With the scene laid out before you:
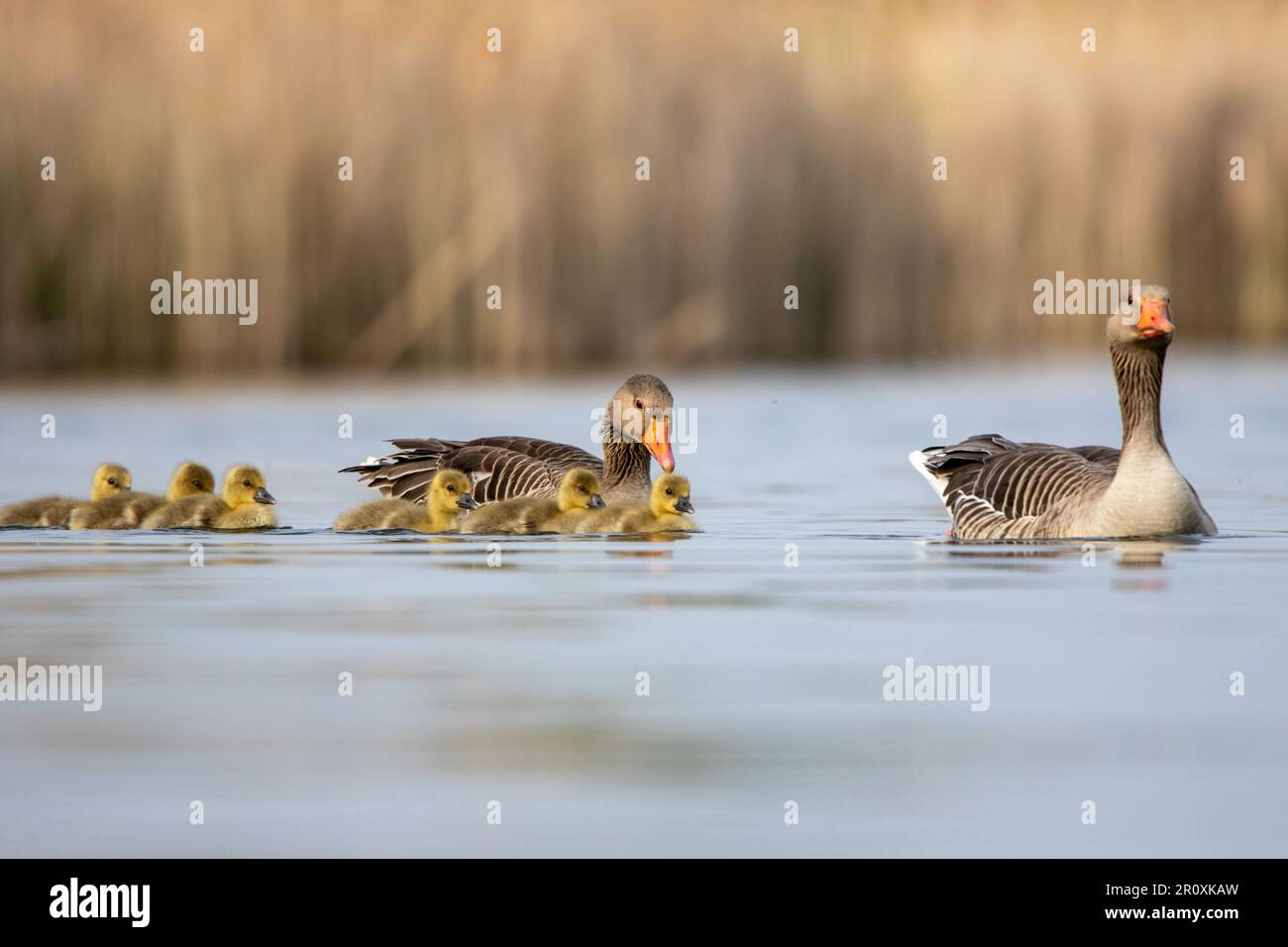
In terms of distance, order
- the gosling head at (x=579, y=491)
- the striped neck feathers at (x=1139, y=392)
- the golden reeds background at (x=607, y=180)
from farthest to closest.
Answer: the golden reeds background at (x=607, y=180) → the gosling head at (x=579, y=491) → the striped neck feathers at (x=1139, y=392)

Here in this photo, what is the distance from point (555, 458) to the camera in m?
11.3

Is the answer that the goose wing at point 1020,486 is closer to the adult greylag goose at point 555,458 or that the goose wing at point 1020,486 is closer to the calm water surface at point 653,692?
the calm water surface at point 653,692

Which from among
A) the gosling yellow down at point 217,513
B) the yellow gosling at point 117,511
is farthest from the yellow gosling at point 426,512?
the yellow gosling at point 117,511

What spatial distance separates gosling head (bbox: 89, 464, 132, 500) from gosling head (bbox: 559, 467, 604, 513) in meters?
2.58

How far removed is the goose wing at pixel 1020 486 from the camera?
33.1ft

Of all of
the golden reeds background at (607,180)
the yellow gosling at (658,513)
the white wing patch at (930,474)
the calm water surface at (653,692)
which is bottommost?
the calm water surface at (653,692)

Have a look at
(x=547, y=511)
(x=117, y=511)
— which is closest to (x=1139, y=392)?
(x=547, y=511)

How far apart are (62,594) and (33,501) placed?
2.85 meters

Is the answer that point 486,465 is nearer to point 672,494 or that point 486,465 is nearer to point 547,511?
point 547,511

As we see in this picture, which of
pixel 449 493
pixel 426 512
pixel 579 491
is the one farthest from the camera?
pixel 426 512

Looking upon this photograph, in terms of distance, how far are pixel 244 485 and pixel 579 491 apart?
1776mm

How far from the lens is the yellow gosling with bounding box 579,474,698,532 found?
1012 centimetres

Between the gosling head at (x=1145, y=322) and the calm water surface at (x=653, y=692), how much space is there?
107 cm

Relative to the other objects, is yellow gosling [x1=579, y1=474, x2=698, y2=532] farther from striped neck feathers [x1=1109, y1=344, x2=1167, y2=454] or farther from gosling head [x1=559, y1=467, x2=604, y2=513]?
striped neck feathers [x1=1109, y1=344, x2=1167, y2=454]
